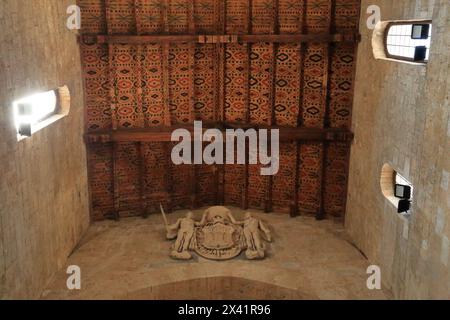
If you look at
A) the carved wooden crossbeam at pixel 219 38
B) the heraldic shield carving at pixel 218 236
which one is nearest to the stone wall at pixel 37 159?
the carved wooden crossbeam at pixel 219 38

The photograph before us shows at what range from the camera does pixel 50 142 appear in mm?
8859

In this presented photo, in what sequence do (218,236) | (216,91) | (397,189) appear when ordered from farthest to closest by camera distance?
(216,91)
(218,236)
(397,189)

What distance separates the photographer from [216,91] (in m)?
12.0

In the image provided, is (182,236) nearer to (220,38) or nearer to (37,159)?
(37,159)

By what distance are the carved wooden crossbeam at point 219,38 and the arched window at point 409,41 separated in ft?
4.65

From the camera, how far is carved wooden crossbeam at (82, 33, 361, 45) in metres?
10.8

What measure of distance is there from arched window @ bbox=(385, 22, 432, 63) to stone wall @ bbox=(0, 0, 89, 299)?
6.27 meters

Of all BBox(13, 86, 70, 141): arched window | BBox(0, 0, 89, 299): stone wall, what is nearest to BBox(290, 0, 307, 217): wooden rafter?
BBox(0, 0, 89, 299): stone wall

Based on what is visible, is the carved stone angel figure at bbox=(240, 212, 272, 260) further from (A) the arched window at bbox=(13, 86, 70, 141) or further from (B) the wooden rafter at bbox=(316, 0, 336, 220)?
(A) the arched window at bbox=(13, 86, 70, 141)

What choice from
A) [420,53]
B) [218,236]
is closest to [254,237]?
[218,236]

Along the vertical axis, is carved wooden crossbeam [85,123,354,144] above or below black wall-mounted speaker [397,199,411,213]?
above

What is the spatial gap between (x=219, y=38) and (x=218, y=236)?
464 cm

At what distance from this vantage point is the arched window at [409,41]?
296 inches

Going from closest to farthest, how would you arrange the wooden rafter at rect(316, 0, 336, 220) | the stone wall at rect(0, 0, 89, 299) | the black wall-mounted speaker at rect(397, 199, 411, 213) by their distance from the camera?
the stone wall at rect(0, 0, 89, 299), the black wall-mounted speaker at rect(397, 199, 411, 213), the wooden rafter at rect(316, 0, 336, 220)
